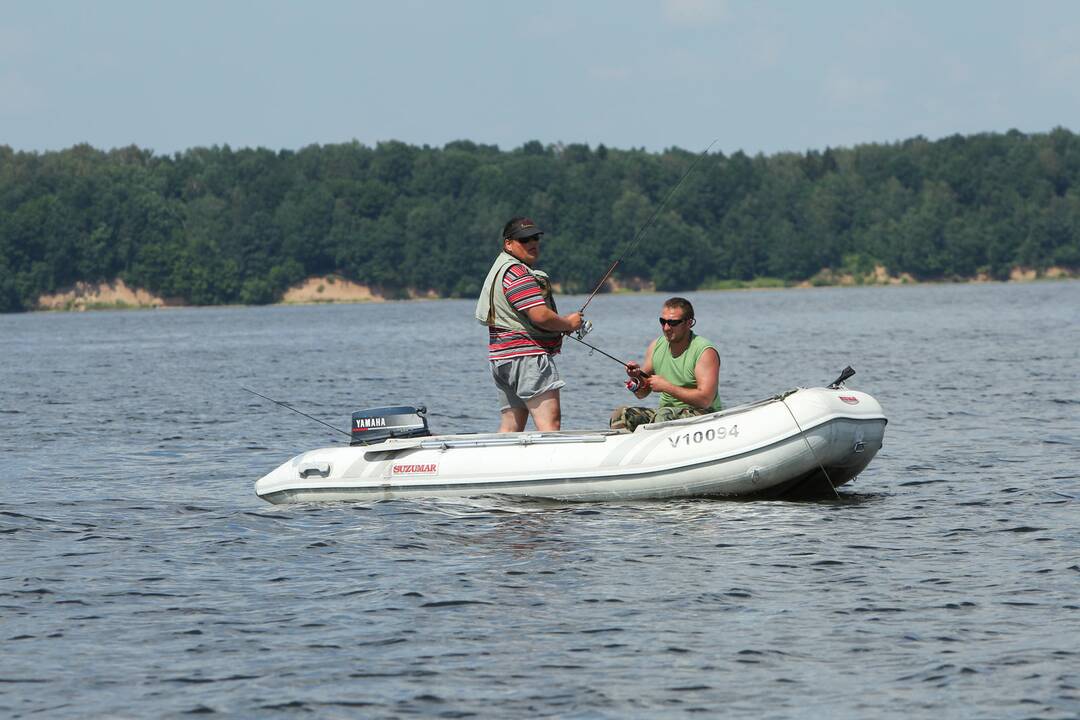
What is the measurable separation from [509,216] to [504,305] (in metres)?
129

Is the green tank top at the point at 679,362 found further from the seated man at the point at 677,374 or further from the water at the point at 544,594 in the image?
the water at the point at 544,594

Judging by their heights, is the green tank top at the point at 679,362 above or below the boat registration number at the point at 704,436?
above

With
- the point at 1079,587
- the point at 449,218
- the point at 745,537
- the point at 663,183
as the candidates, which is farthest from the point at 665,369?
the point at 663,183

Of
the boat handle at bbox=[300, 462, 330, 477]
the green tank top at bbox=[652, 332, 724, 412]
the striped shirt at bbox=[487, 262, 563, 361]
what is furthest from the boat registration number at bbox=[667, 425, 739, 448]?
the boat handle at bbox=[300, 462, 330, 477]

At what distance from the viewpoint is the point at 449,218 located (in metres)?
141

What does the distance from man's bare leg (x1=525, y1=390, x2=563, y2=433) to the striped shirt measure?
36 cm

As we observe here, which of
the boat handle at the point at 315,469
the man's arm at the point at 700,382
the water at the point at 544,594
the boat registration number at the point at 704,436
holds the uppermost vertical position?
the man's arm at the point at 700,382

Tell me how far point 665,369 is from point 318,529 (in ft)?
9.36

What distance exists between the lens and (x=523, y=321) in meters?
11.7

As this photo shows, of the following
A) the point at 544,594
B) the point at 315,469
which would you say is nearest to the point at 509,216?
the point at 315,469

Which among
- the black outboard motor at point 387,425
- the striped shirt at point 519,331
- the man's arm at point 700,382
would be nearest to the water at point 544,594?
the black outboard motor at point 387,425

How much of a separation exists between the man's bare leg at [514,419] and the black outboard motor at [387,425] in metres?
0.63

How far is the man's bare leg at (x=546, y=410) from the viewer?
11.9 meters

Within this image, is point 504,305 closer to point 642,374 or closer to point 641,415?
point 642,374
